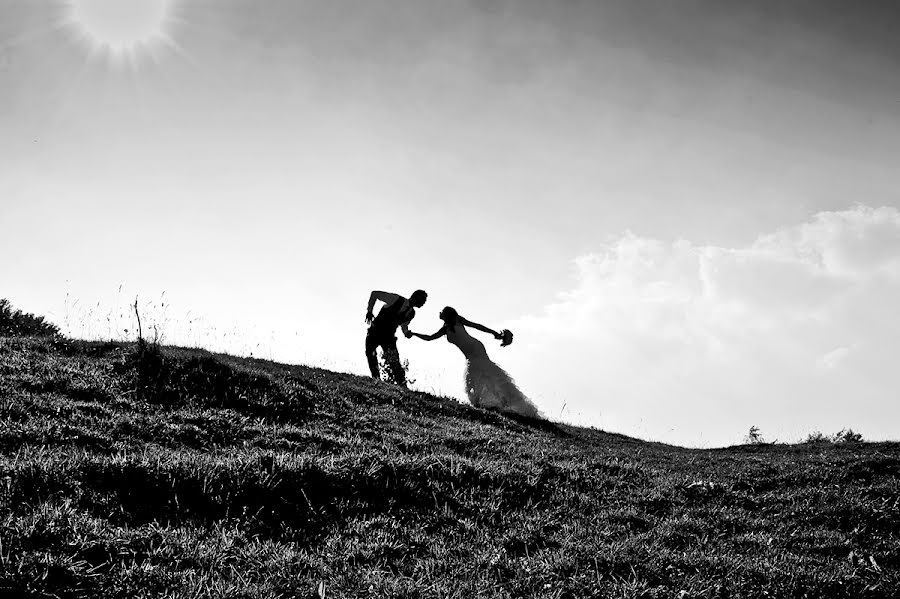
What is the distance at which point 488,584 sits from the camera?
532 centimetres

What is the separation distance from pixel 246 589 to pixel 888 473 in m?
11.0

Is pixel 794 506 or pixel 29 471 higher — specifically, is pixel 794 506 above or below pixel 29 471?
above

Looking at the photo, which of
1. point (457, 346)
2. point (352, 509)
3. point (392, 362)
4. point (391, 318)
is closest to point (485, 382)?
point (457, 346)

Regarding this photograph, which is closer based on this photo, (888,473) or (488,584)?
(488,584)

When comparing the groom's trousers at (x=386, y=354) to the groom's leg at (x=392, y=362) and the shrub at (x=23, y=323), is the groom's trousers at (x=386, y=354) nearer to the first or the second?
the groom's leg at (x=392, y=362)

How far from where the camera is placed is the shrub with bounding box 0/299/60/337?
717 inches

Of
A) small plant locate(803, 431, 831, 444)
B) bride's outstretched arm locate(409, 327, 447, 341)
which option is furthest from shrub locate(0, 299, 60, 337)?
small plant locate(803, 431, 831, 444)

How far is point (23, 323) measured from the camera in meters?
19.0

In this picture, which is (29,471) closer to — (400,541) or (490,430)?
(400,541)

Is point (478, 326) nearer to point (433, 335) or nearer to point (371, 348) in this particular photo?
point (433, 335)

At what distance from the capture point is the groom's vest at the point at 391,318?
18.1 meters

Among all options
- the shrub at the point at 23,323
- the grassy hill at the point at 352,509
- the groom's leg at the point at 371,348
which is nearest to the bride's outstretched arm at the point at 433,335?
the groom's leg at the point at 371,348

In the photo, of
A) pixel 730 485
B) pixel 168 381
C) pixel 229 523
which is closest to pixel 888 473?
pixel 730 485

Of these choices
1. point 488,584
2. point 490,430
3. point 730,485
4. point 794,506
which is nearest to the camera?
point 488,584
